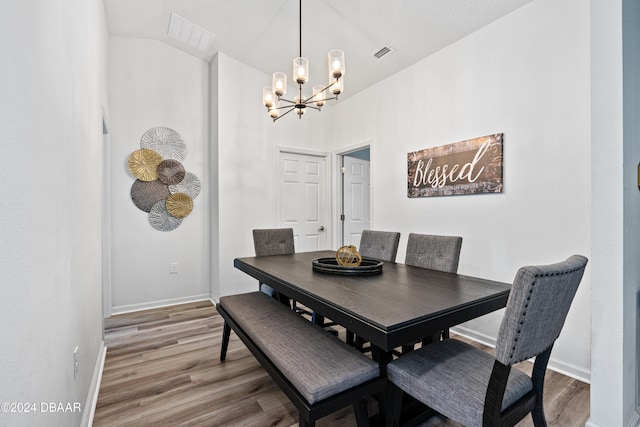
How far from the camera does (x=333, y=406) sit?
1.27 meters

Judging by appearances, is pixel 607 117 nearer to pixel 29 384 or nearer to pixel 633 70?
pixel 633 70

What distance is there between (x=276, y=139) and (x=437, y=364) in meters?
3.63

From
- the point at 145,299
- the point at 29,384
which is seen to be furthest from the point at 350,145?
the point at 29,384

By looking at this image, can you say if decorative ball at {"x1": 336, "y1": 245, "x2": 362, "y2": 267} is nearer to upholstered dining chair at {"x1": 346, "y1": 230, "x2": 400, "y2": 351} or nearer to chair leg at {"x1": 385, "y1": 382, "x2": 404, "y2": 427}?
upholstered dining chair at {"x1": 346, "y1": 230, "x2": 400, "y2": 351}

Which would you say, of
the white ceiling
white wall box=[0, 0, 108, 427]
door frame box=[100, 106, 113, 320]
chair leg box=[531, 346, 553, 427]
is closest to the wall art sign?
the white ceiling

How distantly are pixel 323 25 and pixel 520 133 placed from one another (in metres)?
2.19

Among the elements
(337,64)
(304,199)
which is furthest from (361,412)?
(304,199)

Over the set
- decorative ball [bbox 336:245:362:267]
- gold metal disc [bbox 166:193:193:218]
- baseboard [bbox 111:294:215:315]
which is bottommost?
baseboard [bbox 111:294:215:315]

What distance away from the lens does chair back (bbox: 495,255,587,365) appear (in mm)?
1021

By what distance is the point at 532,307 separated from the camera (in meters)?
1.04

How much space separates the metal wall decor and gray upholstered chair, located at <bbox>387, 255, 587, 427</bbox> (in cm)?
339

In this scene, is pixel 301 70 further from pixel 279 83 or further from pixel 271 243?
pixel 271 243

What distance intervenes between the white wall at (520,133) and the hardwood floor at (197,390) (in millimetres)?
711

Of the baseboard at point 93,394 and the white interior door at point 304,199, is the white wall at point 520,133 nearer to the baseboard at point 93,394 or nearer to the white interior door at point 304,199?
the white interior door at point 304,199
